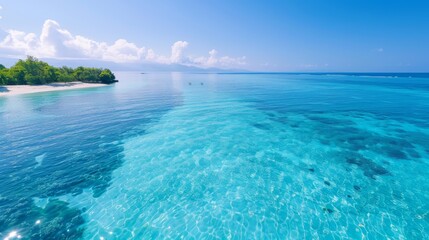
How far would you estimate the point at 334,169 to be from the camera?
14367 mm

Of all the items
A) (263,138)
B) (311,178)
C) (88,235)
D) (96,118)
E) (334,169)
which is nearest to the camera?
(88,235)

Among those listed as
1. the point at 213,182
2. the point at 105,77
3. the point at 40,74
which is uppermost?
the point at 40,74

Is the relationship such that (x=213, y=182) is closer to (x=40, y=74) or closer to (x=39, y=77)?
(x=39, y=77)

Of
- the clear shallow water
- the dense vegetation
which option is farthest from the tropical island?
the clear shallow water

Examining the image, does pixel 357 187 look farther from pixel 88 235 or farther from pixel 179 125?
pixel 179 125

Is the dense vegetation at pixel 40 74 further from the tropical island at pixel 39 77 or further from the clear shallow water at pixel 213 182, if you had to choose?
the clear shallow water at pixel 213 182

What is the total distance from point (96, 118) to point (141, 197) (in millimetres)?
22242

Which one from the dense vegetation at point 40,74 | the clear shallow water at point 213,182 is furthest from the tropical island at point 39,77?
the clear shallow water at point 213,182

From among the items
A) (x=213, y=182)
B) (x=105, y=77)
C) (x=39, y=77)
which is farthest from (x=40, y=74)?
(x=213, y=182)

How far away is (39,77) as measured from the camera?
74.6 m

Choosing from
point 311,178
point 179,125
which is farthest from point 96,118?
point 311,178

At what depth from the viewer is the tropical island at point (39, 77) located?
64875 mm

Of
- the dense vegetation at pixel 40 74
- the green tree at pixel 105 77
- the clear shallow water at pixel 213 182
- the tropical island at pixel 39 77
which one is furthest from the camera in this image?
the green tree at pixel 105 77

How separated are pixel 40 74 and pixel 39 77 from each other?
180cm
